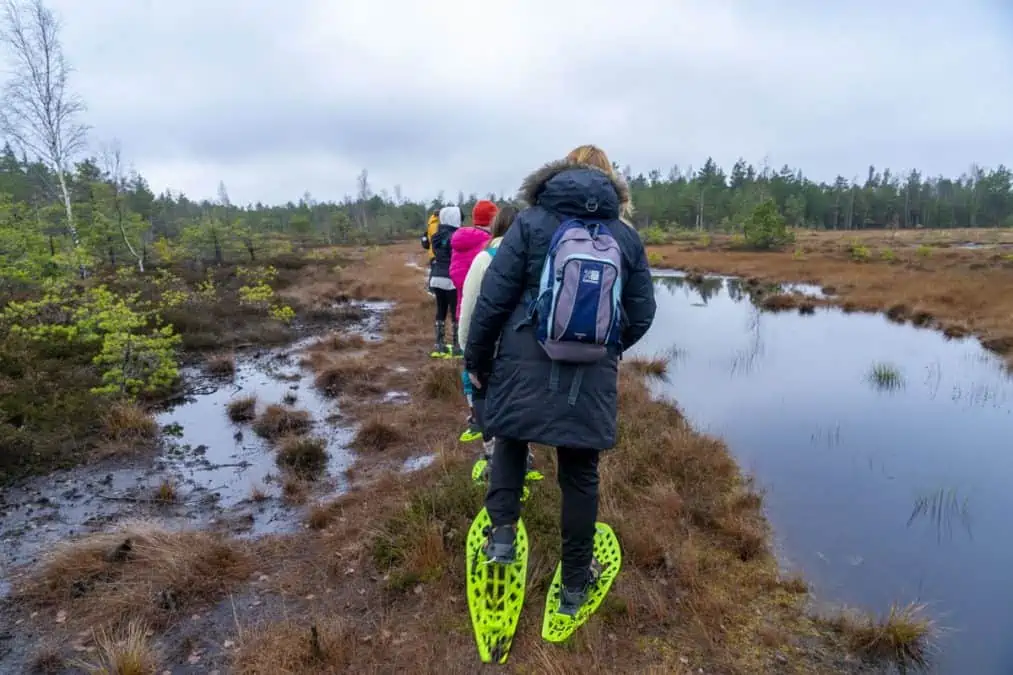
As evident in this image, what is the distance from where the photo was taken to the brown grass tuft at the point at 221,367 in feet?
28.0

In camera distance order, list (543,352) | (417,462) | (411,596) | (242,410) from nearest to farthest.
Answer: (543,352)
(411,596)
(417,462)
(242,410)

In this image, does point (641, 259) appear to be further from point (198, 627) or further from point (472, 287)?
point (198, 627)

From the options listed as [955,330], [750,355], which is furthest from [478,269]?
[955,330]

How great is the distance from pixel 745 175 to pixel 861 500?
85295 millimetres

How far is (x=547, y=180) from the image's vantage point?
239 cm

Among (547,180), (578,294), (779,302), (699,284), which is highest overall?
(547,180)

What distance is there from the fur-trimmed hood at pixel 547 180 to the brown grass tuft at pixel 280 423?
179 inches

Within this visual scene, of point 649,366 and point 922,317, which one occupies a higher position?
point 922,317

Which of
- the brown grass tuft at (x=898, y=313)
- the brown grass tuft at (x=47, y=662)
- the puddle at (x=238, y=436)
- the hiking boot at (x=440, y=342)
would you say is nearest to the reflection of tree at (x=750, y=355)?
the brown grass tuft at (x=898, y=313)

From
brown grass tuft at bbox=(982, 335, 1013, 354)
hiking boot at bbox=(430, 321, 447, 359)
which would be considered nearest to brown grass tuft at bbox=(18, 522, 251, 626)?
hiking boot at bbox=(430, 321, 447, 359)

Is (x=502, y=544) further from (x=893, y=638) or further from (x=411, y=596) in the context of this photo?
(x=893, y=638)

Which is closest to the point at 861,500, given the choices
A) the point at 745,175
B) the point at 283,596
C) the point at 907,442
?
the point at 907,442

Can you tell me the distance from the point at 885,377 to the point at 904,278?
14310 millimetres

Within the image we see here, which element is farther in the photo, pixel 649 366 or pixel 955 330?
pixel 955 330
